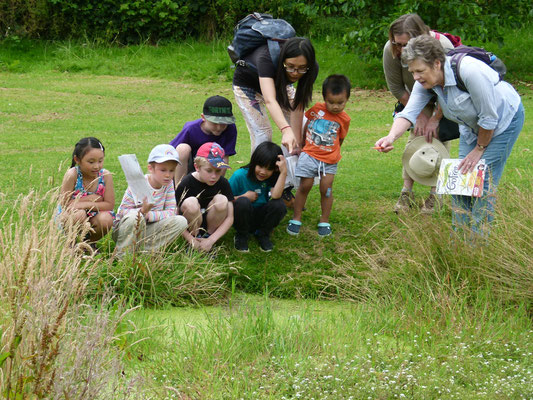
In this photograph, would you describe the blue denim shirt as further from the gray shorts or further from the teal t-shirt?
the teal t-shirt

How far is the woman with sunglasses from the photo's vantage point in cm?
548

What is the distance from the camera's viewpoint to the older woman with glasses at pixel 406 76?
5598 mm

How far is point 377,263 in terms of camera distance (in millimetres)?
5242

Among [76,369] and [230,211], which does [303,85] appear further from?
[76,369]

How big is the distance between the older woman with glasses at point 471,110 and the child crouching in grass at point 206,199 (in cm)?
120

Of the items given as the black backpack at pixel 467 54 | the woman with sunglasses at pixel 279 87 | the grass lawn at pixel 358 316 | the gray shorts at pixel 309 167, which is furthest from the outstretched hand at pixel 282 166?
the black backpack at pixel 467 54

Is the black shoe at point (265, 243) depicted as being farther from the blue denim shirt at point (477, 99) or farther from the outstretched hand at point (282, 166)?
the blue denim shirt at point (477, 99)

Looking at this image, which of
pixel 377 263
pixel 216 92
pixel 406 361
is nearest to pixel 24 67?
pixel 216 92

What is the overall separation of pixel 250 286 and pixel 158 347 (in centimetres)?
137

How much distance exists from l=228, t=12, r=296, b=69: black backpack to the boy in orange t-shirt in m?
0.49

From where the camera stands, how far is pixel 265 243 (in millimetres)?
5711

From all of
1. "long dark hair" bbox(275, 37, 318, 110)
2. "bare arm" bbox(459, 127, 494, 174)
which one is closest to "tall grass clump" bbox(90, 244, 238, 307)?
"long dark hair" bbox(275, 37, 318, 110)

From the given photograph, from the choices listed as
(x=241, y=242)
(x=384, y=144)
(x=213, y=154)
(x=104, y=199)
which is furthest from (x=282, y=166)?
(x=104, y=199)

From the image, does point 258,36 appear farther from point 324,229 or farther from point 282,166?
point 324,229
